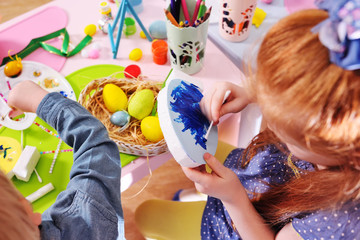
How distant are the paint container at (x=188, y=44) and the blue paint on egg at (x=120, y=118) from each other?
18cm

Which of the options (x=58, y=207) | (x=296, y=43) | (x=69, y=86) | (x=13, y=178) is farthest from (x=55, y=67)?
(x=296, y=43)

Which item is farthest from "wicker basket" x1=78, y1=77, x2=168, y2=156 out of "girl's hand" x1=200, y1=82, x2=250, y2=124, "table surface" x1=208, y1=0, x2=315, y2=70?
"table surface" x1=208, y1=0, x2=315, y2=70

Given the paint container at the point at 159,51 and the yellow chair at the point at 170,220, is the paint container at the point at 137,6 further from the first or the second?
the yellow chair at the point at 170,220

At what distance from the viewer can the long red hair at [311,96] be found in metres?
0.33

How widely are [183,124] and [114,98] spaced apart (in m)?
0.22

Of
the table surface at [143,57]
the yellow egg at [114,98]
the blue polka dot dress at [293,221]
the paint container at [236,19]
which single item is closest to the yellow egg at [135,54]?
the table surface at [143,57]

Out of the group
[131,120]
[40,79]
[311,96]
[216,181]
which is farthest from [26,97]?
[311,96]

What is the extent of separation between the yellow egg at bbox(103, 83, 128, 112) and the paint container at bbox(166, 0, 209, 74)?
0.50 feet

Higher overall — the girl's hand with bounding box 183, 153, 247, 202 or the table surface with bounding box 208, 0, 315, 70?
the table surface with bounding box 208, 0, 315, 70

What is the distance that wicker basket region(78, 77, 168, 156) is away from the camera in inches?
25.7

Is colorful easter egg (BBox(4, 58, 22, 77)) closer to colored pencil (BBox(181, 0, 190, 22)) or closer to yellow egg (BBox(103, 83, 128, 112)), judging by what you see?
yellow egg (BBox(103, 83, 128, 112))

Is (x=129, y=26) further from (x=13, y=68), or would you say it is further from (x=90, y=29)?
(x=13, y=68)

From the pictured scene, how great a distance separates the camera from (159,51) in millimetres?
784

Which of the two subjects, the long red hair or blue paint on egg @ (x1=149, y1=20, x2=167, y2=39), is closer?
the long red hair
